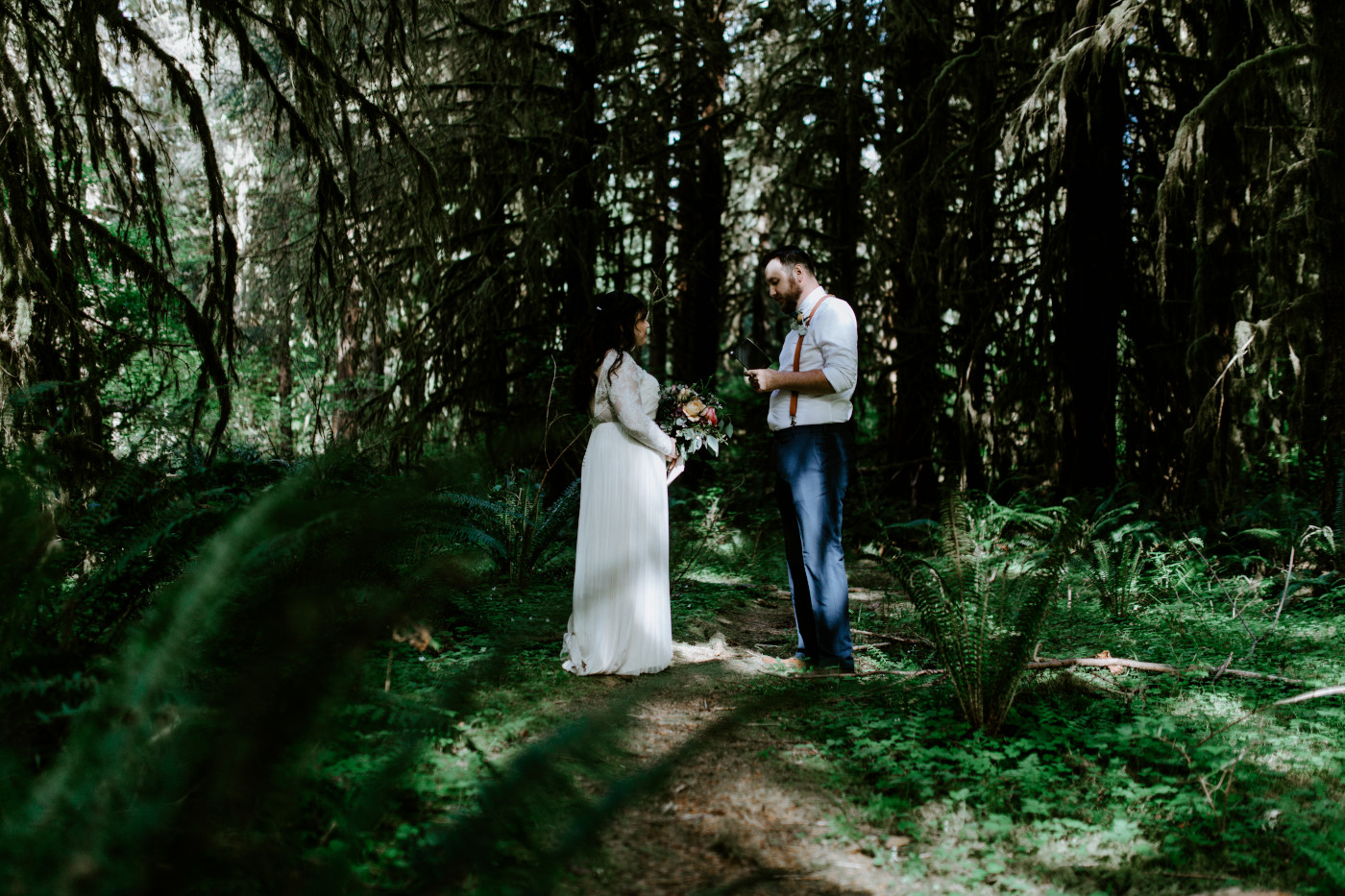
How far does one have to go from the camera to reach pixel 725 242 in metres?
11.8

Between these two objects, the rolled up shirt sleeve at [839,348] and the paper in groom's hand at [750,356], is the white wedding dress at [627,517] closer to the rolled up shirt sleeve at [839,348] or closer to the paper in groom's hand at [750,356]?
the paper in groom's hand at [750,356]

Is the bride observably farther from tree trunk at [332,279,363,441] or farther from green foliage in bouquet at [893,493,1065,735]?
tree trunk at [332,279,363,441]

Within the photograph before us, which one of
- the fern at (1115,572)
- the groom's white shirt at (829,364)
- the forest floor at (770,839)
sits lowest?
the forest floor at (770,839)

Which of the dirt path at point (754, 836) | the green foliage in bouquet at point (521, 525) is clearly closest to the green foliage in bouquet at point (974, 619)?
the dirt path at point (754, 836)

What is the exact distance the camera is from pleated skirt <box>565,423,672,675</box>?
4.54 m

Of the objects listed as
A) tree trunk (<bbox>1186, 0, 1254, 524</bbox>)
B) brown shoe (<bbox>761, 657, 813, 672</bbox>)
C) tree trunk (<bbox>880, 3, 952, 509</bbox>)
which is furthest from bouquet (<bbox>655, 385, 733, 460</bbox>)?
tree trunk (<bbox>1186, 0, 1254, 524</bbox>)

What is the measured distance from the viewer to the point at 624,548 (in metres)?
4.71

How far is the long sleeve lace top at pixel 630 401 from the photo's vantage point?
4711mm

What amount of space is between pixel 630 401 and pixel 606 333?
1.37 ft

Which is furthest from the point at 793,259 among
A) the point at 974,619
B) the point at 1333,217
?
the point at 1333,217

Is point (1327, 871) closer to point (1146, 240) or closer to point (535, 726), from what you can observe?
point (535, 726)

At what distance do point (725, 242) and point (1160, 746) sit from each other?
948cm

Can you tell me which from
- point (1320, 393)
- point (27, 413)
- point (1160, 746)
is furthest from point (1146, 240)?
point (27, 413)

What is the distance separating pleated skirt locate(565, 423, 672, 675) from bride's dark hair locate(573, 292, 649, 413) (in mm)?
296
